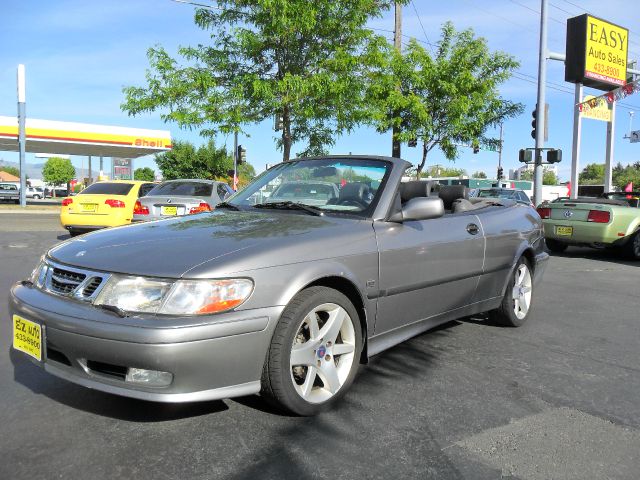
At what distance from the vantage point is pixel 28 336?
272cm

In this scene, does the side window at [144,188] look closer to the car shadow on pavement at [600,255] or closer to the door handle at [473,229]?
the car shadow on pavement at [600,255]

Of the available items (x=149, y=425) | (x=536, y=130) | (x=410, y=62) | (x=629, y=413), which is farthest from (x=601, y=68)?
(x=149, y=425)

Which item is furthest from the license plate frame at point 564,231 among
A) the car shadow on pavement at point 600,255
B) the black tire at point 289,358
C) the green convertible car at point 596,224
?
the black tire at point 289,358

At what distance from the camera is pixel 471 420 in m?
2.85

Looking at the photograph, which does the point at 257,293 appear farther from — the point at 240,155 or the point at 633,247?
the point at 240,155

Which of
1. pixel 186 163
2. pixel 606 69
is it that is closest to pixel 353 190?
pixel 606 69

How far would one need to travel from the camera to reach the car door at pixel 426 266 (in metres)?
3.28

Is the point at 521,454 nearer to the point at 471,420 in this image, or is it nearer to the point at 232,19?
the point at 471,420

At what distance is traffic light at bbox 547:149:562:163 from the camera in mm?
15892

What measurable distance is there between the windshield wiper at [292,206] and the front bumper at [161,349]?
106 centimetres

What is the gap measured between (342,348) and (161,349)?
42.5 inches

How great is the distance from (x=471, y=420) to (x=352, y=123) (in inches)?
491

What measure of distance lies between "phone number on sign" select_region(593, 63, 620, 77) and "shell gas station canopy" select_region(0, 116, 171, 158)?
981 inches

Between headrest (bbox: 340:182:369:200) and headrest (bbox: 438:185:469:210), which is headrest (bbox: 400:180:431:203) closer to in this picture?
headrest (bbox: 438:185:469:210)
